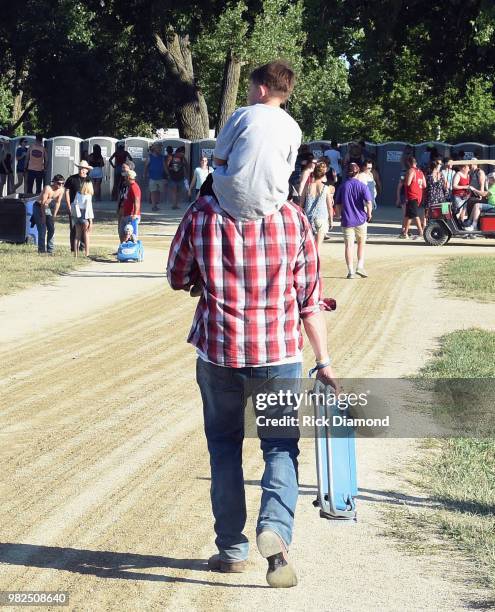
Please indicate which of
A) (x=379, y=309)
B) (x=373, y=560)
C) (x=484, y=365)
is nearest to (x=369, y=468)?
(x=373, y=560)

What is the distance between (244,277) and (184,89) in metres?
37.9

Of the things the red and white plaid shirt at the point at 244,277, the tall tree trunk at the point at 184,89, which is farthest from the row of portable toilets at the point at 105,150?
the red and white plaid shirt at the point at 244,277

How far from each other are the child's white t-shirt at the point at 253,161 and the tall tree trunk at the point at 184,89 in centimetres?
3730

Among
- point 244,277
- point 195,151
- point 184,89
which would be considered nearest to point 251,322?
point 244,277

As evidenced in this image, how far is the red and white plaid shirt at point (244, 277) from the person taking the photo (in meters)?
5.17

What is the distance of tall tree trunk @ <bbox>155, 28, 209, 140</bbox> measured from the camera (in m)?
42.3

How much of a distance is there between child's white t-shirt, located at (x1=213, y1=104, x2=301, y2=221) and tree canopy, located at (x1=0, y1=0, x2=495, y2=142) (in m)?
22.8

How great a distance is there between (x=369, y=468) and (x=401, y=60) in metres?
50.9

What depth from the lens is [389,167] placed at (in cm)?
4006

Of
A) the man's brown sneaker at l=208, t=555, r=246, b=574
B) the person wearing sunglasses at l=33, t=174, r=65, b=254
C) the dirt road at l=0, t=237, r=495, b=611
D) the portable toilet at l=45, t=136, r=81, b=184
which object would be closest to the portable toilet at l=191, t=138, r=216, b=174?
the portable toilet at l=45, t=136, r=81, b=184

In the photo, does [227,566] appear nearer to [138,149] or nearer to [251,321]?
[251,321]

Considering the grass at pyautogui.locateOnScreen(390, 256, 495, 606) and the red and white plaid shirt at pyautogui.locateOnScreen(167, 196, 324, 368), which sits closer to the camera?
the red and white plaid shirt at pyautogui.locateOnScreen(167, 196, 324, 368)

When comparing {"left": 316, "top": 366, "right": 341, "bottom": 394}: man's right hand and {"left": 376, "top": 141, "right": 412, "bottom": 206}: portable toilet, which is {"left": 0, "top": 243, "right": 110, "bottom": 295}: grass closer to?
{"left": 316, "top": 366, "right": 341, "bottom": 394}: man's right hand

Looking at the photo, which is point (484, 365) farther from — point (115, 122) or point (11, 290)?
point (115, 122)
